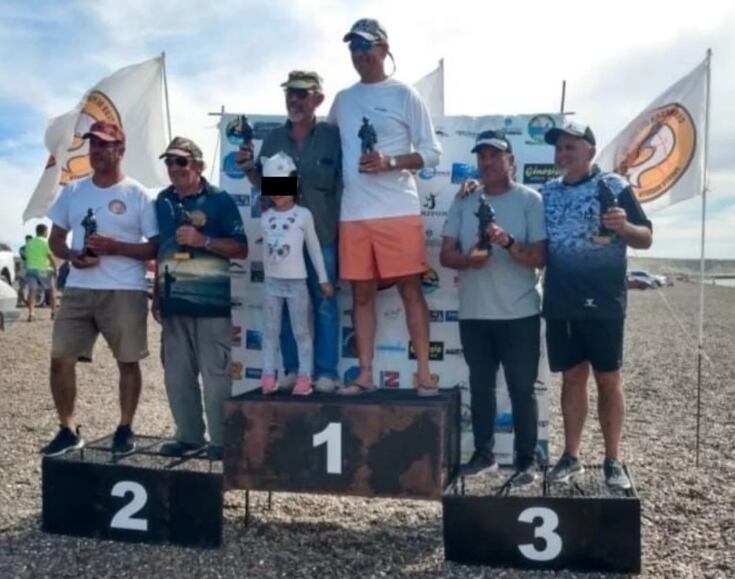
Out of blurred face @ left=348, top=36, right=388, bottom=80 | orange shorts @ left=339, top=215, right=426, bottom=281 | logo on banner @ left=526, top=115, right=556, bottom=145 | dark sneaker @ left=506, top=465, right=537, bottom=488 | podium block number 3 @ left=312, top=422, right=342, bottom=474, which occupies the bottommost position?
dark sneaker @ left=506, top=465, right=537, bottom=488

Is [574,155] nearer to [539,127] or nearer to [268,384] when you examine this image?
[539,127]

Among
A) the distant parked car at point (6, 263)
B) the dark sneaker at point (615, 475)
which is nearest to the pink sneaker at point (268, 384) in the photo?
the dark sneaker at point (615, 475)

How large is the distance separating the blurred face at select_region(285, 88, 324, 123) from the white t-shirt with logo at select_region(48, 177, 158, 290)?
1.10 m

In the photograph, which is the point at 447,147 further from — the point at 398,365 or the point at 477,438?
the point at 477,438

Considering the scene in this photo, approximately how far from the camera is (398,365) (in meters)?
5.85

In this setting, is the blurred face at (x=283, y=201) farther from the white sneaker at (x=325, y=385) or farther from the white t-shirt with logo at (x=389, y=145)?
the white sneaker at (x=325, y=385)

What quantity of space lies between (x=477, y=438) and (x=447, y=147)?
1.98 meters

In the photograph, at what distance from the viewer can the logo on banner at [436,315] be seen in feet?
18.9

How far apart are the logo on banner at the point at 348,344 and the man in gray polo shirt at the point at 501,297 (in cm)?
96

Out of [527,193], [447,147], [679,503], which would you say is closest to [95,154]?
[447,147]

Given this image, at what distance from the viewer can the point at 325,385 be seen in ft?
17.1

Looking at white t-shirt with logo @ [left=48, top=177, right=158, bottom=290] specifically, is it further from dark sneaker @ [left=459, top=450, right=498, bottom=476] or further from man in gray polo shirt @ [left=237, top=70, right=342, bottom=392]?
dark sneaker @ [left=459, top=450, right=498, bottom=476]

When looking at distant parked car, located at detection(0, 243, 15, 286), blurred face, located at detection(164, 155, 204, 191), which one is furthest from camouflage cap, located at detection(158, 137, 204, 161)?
distant parked car, located at detection(0, 243, 15, 286)

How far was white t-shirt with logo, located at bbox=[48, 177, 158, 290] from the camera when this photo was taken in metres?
5.39
